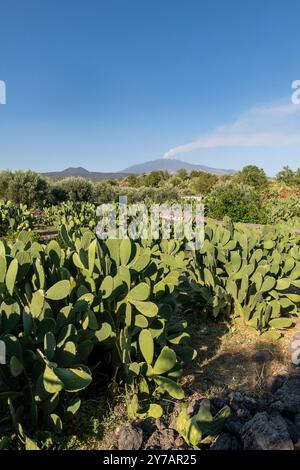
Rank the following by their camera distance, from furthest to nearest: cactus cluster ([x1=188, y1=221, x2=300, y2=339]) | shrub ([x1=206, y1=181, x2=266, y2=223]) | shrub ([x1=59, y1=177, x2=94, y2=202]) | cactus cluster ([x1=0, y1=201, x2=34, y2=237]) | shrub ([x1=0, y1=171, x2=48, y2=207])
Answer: shrub ([x1=59, y1=177, x2=94, y2=202]), shrub ([x1=0, y1=171, x2=48, y2=207]), shrub ([x1=206, y1=181, x2=266, y2=223]), cactus cluster ([x1=0, y1=201, x2=34, y2=237]), cactus cluster ([x1=188, y1=221, x2=300, y2=339])

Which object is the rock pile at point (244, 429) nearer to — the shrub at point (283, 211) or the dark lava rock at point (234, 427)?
the dark lava rock at point (234, 427)

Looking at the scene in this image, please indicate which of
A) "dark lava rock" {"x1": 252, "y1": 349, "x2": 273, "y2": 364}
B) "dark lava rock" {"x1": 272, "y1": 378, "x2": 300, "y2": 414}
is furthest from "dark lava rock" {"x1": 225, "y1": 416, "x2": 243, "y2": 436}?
"dark lava rock" {"x1": 252, "y1": 349, "x2": 273, "y2": 364}

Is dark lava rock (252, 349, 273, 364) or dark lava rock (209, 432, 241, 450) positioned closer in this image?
dark lava rock (209, 432, 241, 450)

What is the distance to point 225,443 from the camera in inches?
53.1

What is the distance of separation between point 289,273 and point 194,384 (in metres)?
1.74

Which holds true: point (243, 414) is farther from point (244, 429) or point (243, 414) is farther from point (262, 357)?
point (262, 357)

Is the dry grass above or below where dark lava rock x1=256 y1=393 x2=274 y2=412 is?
below

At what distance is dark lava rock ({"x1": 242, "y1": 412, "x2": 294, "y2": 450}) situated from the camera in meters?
1.27

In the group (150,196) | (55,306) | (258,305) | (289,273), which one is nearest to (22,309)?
(55,306)

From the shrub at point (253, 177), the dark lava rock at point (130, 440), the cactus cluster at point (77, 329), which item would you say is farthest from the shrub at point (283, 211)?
the shrub at point (253, 177)

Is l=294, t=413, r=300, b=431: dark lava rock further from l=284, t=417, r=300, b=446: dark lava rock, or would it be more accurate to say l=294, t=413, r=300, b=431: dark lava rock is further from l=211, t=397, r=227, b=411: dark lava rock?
l=211, t=397, r=227, b=411: dark lava rock

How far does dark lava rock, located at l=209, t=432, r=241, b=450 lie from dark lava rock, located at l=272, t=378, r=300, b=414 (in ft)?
1.12

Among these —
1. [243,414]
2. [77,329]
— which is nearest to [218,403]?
[243,414]

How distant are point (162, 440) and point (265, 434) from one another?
396 millimetres
